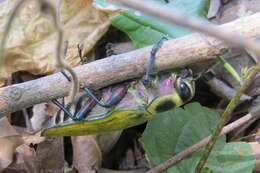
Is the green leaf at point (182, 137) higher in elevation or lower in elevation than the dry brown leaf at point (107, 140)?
higher

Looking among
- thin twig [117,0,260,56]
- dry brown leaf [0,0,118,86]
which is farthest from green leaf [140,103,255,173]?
thin twig [117,0,260,56]

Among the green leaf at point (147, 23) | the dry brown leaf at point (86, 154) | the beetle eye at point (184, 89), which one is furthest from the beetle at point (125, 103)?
the dry brown leaf at point (86, 154)

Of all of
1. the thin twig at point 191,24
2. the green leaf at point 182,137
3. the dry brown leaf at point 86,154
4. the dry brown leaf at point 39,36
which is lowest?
the dry brown leaf at point 86,154

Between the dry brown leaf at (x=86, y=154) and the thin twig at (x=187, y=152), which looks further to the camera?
the dry brown leaf at (x=86, y=154)

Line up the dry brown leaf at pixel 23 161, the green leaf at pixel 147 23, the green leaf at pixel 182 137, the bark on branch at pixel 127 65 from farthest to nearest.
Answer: the dry brown leaf at pixel 23 161 → the green leaf at pixel 147 23 → the green leaf at pixel 182 137 → the bark on branch at pixel 127 65

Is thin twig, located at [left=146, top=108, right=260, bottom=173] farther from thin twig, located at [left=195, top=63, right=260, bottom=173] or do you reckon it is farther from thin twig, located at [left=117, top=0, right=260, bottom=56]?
thin twig, located at [left=117, top=0, right=260, bottom=56]

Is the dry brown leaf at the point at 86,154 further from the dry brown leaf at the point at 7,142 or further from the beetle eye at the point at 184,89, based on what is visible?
the beetle eye at the point at 184,89

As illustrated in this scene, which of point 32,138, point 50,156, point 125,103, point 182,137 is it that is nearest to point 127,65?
point 125,103
